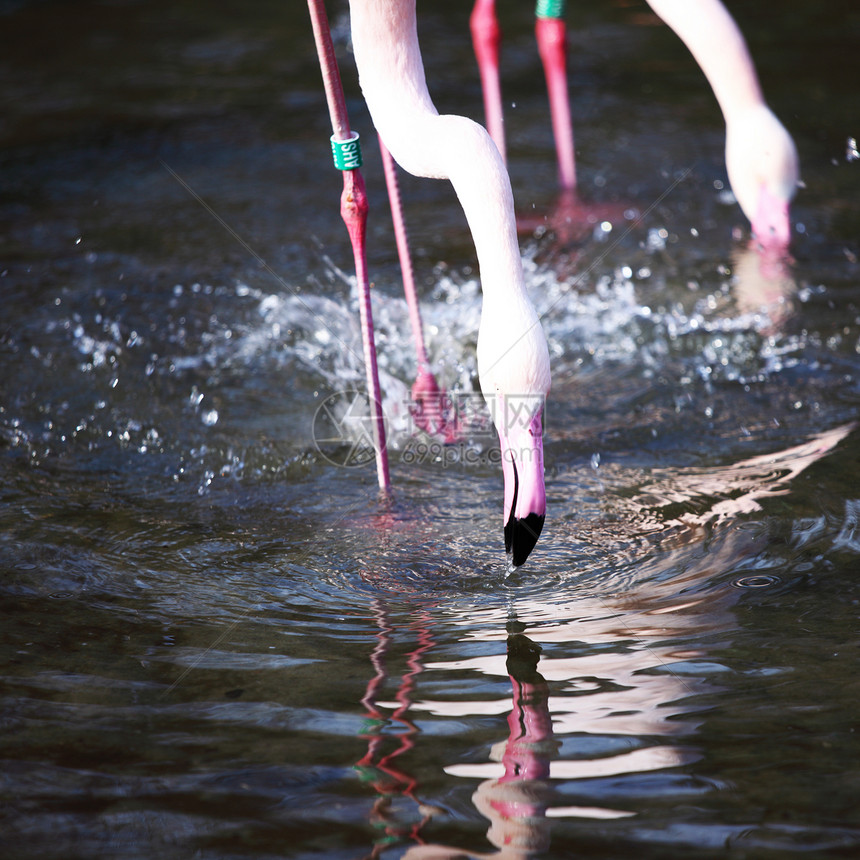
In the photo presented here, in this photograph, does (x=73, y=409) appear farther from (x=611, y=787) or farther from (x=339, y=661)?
(x=611, y=787)

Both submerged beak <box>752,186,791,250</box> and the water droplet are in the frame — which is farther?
submerged beak <box>752,186,791,250</box>

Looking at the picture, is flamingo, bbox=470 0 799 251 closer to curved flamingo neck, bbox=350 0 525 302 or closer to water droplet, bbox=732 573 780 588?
curved flamingo neck, bbox=350 0 525 302

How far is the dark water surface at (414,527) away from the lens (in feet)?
6.07

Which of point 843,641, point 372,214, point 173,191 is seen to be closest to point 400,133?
point 843,641

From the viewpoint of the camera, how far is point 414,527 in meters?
2.83

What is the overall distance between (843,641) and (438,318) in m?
2.22

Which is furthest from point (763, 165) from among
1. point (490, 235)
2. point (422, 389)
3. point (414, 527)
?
point (414, 527)

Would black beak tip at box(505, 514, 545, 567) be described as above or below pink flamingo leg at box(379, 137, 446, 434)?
below

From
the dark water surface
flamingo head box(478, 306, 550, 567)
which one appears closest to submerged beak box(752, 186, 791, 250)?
the dark water surface

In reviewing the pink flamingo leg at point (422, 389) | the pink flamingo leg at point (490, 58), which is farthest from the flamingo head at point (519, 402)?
the pink flamingo leg at point (490, 58)

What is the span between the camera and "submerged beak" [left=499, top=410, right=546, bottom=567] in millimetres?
2268

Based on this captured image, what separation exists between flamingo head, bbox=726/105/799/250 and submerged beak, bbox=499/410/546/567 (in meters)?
1.61

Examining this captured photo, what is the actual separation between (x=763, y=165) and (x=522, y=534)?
1.77m

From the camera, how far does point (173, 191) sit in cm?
548
